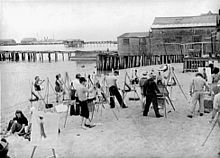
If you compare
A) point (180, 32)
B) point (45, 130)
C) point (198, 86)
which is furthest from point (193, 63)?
point (45, 130)

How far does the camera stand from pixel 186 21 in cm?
2461

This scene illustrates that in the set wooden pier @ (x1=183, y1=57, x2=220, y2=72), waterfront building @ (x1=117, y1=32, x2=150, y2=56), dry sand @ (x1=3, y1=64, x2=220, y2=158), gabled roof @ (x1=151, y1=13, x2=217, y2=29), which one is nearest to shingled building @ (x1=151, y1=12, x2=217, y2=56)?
gabled roof @ (x1=151, y1=13, x2=217, y2=29)

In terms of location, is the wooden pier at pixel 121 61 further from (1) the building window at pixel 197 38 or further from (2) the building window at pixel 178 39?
(1) the building window at pixel 197 38

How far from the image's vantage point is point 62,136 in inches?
227

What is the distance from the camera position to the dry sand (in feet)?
15.6

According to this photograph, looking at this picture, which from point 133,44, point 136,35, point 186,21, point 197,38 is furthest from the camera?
point 136,35

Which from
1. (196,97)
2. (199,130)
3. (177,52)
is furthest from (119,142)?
(177,52)

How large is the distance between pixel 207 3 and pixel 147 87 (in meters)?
2.11

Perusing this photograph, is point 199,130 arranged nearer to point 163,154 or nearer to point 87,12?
point 163,154

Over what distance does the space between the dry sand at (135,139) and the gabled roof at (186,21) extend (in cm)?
1819

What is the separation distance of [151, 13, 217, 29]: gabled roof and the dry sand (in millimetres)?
18194

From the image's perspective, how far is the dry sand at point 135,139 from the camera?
4762 millimetres

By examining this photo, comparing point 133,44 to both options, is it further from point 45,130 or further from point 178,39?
point 45,130

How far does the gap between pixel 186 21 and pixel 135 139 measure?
20.8 m
